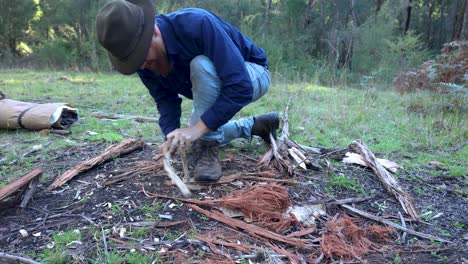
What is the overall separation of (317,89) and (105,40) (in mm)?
5835

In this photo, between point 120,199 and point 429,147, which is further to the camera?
point 429,147

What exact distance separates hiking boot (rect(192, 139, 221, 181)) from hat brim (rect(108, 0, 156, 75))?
0.81 meters

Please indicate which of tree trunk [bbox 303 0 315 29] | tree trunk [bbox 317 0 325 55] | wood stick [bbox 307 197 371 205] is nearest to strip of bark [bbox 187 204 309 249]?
wood stick [bbox 307 197 371 205]

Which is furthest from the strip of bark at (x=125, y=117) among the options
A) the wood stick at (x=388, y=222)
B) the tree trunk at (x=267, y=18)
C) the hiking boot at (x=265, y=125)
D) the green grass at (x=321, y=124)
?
the tree trunk at (x=267, y=18)

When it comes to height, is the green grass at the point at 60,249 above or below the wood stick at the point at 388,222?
above

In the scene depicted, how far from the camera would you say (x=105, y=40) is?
189 centimetres

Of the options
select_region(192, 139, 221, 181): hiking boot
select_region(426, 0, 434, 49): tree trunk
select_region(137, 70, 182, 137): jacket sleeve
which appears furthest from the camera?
select_region(426, 0, 434, 49): tree trunk

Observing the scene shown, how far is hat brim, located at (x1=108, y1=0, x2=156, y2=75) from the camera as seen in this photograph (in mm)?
1941

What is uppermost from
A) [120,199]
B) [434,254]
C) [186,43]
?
[186,43]

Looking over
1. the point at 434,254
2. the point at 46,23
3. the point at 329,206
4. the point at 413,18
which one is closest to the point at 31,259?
the point at 329,206

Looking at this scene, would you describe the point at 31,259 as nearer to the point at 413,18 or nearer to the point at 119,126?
the point at 119,126

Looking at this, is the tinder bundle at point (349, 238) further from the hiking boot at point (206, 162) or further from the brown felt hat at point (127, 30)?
the brown felt hat at point (127, 30)

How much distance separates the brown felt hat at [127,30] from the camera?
1.85 m

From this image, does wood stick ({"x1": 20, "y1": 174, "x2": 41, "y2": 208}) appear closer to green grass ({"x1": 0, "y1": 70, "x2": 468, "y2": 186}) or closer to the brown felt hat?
green grass ({"x1": 0, "y1": 70, "x2": 468, "y2": 186})
